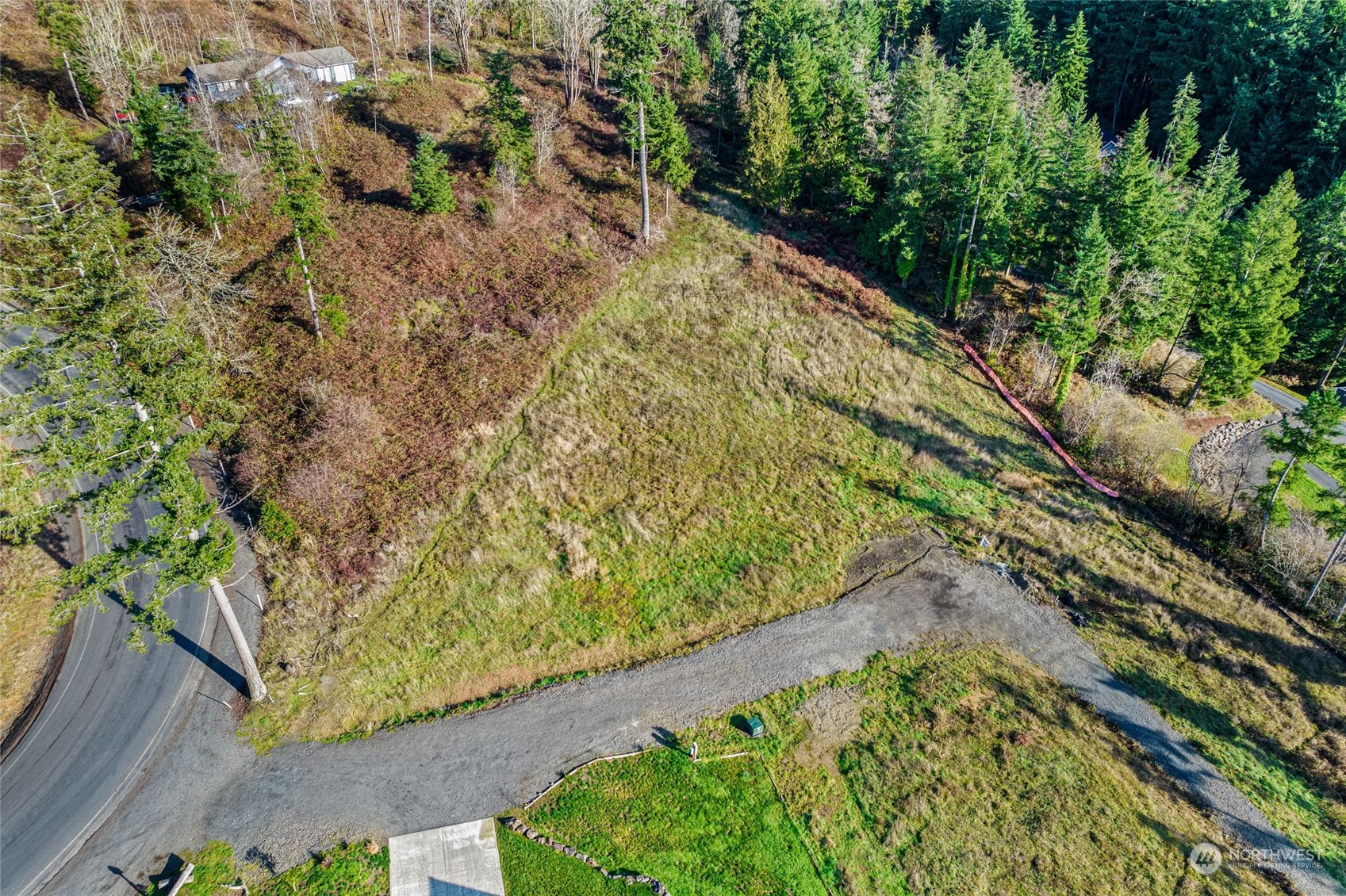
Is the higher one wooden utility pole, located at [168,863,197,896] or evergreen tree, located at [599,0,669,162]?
evergreen tree, located at [599,0,669,162]

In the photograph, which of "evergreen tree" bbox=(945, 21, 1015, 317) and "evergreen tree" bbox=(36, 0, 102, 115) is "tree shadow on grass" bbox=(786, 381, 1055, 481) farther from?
"evergreen tree" bbox=(36, 0, 102, 115)

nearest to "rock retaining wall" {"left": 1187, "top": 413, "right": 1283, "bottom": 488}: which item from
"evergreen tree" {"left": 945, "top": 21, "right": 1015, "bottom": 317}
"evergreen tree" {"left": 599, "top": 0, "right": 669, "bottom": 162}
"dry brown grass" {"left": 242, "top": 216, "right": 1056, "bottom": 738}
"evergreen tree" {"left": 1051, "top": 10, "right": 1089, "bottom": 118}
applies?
"dry brown grass" {"left": 242, "top": 216, "right": 1056, "bottom": 738}

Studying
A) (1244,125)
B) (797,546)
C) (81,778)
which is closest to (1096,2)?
(1244,125)

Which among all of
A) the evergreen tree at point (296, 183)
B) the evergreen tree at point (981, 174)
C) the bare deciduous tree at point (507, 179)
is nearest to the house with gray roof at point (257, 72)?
the bare deciduous tree at point (507, 179)

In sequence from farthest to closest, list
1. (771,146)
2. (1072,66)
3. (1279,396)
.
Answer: (1072,66) < (771,146) < (1279,396)

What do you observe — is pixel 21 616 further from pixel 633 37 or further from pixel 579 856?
pixel 633 37

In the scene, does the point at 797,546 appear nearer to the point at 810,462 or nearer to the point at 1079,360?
the point at 810,462

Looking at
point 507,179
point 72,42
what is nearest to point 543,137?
point 507,179
